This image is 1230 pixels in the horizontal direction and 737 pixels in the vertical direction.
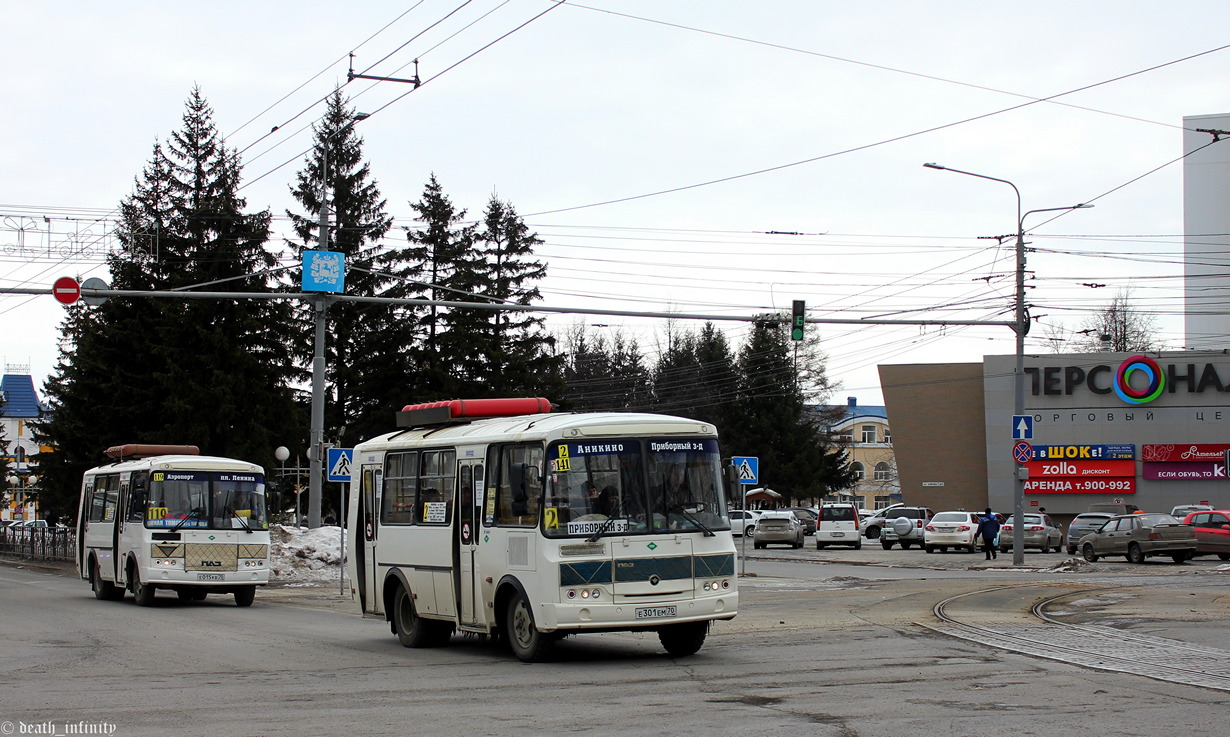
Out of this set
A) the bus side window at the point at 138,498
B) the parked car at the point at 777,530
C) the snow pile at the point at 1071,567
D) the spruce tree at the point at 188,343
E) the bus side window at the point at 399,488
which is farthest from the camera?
the parked car at the point at 777,530

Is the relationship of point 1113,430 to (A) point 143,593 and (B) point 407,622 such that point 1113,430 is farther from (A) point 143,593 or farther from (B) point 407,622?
(B) point 407,622

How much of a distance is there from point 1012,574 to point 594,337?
67.3 m

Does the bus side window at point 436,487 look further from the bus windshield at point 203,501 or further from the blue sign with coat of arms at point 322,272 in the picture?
the blue sign with coat of arms at point 322,272

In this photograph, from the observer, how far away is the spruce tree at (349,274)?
6003 cm

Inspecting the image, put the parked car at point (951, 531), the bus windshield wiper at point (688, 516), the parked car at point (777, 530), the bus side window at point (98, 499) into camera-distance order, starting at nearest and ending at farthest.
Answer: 1. the bus windshield wiper at point (688, 516)
2. the bus side window at point (98, 499)
3. the parked car at point (951, 531)
4. the parked car at point (777, 530)

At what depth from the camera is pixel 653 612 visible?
12.9 m

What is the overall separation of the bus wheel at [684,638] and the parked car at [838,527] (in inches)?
1442

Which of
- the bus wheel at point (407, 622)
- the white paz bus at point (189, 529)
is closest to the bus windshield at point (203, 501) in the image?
the white paz bus at point (189, 529)

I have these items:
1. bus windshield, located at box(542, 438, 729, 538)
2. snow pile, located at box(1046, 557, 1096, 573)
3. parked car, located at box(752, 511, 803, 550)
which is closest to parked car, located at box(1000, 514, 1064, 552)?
parked car, located at box(752, 511, 803, 550)

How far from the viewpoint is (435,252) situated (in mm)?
62562

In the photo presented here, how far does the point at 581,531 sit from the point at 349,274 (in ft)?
169

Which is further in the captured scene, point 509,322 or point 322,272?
point 509,322

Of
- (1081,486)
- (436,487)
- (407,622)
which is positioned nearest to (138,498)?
(407,622)

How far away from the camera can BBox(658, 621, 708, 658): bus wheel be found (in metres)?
13.7
